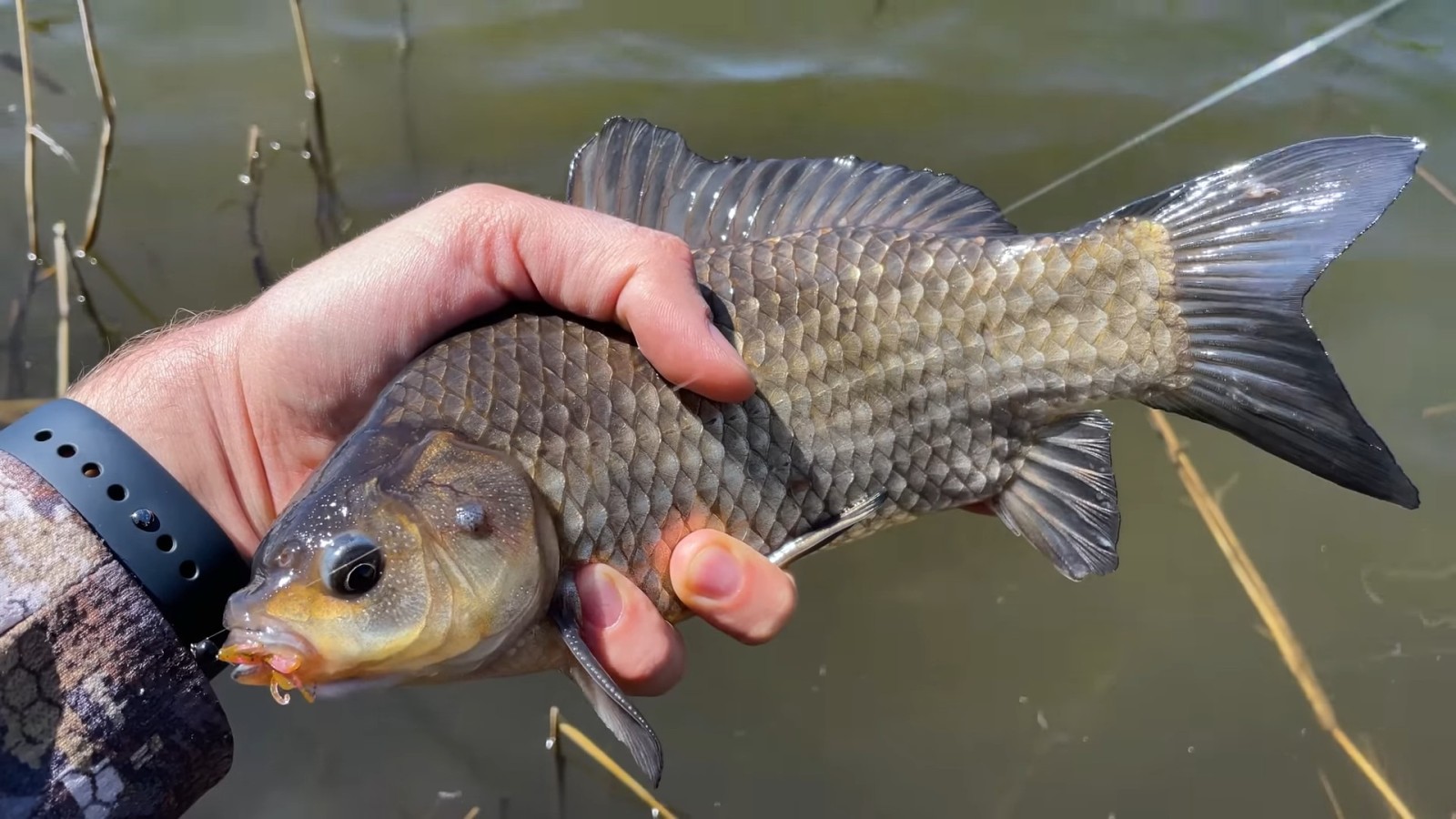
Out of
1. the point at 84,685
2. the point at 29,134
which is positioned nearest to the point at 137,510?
the point at 84,685

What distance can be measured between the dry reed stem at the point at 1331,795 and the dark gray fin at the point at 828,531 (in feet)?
5.96

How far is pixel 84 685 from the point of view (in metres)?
1.60

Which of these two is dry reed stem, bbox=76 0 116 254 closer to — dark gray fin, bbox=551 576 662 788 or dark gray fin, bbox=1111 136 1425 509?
dark gray fin, bbox=551 576 662 788

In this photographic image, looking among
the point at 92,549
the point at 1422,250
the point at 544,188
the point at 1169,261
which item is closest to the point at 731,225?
the point at 1169,261

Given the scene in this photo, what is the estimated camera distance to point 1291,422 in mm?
1934

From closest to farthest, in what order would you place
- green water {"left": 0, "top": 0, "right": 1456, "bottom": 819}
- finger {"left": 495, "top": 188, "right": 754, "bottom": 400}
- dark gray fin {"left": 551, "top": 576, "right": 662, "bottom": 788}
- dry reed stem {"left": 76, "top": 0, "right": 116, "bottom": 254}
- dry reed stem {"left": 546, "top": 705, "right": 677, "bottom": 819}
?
dark gray fin {"left": 551, "top": 576, "right": 662, "bottom": 788}, finger {"left": 495, "top": 188, "right": 754, "bottom": 400}, dry reed stem {"left": 546, "top": 705, "right": 677, "bottom": 819}, green water {"left": 0, "top": 0, "right": 1456, "bottom": 819}, dry reed stem {"left": 76, "top": 0, "right": 116, "bottom": 254}

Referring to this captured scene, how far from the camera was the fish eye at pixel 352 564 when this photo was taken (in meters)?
1.46

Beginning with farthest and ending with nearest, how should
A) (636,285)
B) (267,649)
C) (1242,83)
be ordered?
(1242,83) → (636,285) → (267,649)

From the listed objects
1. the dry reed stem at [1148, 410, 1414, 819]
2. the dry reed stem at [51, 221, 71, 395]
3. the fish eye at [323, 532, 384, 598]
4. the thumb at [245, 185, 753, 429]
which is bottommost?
the dry reed stem at [1148, 410, 1414, 819]

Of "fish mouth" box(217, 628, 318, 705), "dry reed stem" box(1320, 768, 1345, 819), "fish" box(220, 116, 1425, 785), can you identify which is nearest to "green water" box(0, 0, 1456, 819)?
"dry reed stem" box(1320, 768, 1345, 819)

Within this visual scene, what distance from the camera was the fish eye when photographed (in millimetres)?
1464

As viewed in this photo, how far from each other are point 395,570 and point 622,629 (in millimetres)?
465

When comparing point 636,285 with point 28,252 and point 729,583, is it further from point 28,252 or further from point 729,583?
point 28,252

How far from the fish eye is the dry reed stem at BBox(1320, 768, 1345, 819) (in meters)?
2.74
